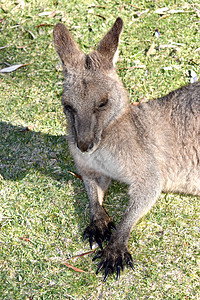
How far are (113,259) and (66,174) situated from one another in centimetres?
121

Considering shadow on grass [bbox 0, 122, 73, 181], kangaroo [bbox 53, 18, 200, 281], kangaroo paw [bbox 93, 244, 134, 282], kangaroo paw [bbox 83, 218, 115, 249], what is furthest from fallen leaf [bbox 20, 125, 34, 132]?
kangaroo paw [bbox 93, 244, 134, 282]

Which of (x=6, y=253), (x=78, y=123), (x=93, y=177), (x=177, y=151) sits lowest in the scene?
(x=6, y=253)

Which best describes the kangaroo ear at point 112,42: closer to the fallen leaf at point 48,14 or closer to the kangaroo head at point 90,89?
the kangaroo head at point 90,89

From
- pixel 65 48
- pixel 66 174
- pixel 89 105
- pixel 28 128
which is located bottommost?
pixel 66 174

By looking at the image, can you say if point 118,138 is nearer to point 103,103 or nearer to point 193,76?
point 103,103

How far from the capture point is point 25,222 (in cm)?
360

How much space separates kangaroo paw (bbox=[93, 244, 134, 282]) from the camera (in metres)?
3.14

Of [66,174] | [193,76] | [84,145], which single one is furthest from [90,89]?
[193,76]

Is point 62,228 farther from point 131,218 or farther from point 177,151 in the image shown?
point 177,151

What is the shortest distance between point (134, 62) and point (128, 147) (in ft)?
6.61

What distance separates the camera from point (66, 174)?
4070 millimetres

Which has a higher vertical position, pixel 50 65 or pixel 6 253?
pixel 50 65

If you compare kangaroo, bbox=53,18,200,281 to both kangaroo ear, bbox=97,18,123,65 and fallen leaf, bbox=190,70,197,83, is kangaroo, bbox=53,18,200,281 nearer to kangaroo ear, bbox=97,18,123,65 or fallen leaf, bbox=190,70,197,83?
kangaroo ear, bbox=97,18,123,65

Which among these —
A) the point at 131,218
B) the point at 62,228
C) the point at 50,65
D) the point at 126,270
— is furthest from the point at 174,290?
the point at 50,65
